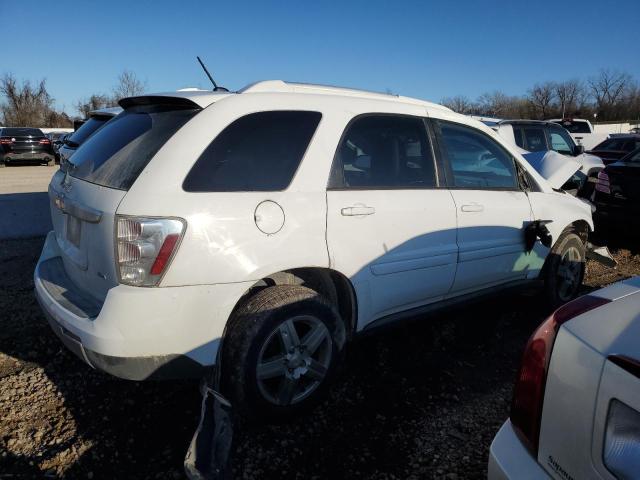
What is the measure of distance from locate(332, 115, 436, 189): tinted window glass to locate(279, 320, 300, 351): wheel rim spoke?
840mm

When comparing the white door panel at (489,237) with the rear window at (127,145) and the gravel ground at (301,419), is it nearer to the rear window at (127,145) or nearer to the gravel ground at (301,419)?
the gravel ground at (301,419)

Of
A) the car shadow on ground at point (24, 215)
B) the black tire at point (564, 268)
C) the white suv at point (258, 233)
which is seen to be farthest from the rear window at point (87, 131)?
the black tire at point (564, 268)

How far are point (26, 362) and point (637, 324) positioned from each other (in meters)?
3.54

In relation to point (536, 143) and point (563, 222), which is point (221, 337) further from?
point (536, 143)

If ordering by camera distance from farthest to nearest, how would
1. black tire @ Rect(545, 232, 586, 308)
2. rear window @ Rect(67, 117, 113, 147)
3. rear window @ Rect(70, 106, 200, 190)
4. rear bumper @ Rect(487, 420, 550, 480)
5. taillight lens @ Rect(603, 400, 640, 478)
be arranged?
rear window @ Rect(67, 117, 113, 147) < black tire @ Rect(545, 232, 586, 308) < rear window @ Rect(70, 106, 200, 190) < rear bumper @ Rect(487, 420, 550, 480) < taillight lens @ Rect(603, 400, 640, 478)

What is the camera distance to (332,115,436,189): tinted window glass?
2.76 metres

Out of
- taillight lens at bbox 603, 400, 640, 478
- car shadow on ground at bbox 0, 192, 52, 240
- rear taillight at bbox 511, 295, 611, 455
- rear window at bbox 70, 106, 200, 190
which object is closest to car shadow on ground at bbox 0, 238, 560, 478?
rear taillight at bbox 511, 295, 611, 455

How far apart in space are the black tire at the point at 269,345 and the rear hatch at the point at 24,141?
839 inches

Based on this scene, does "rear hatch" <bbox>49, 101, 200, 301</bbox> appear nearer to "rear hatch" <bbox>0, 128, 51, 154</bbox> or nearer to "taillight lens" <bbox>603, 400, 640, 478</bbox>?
"taillight lens" <bbox>603, 400, 640, 478</bbox>

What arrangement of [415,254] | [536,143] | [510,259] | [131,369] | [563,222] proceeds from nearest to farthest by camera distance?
[131,369], [415,254], [510,259], [563,222], [536,143]

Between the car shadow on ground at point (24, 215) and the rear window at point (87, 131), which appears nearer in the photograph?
the rear window at point (87, 131)

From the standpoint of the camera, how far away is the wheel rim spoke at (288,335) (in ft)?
8.08

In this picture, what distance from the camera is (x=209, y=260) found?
2176 millimetres

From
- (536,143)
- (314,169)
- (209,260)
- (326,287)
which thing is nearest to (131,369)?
(209,260)
